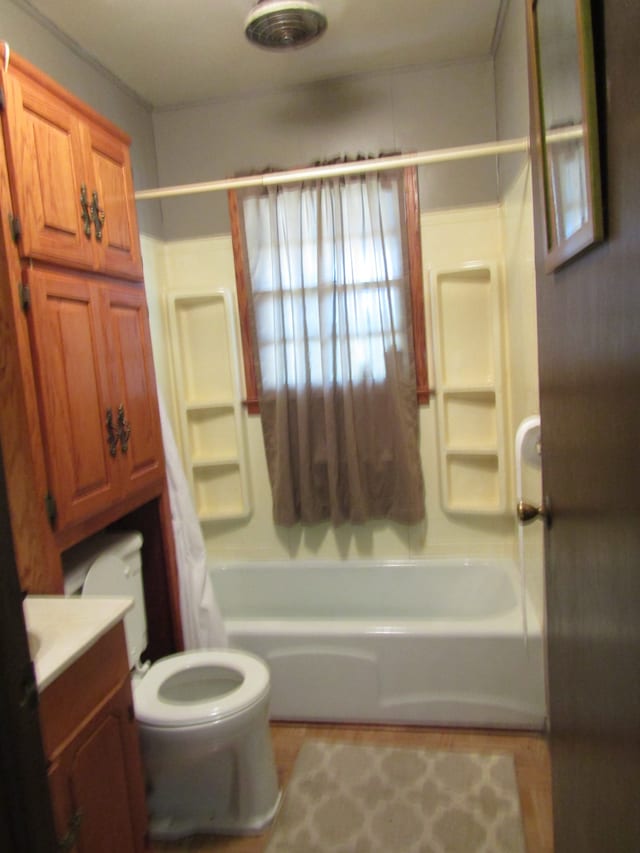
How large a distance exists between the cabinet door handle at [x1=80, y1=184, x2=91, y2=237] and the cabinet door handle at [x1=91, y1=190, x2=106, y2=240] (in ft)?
0.08

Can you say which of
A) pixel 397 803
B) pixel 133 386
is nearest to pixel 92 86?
pixel 133 386

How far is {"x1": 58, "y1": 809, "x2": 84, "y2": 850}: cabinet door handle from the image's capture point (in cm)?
112

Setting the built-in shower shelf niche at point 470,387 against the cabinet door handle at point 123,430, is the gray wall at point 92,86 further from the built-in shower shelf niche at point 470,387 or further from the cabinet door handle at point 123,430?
the built-in shower shelf niche at point 470,387

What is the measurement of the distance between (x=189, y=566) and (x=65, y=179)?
1.28 m

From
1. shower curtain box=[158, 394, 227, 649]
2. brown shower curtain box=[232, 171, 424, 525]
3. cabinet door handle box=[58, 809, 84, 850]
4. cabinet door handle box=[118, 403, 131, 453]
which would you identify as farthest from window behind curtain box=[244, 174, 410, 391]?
cabinet door handle box=[58, 809, 84, 850]

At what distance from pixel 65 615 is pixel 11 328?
26.7 inches

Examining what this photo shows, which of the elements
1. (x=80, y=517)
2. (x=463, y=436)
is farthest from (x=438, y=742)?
(x=80, y=517)

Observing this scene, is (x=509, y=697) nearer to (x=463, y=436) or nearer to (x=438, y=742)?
(x=438, y=742)

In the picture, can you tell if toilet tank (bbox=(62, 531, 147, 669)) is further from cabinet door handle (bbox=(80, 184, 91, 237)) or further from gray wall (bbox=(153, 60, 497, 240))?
gray wall (bbox=(153, 60, 497, 240))

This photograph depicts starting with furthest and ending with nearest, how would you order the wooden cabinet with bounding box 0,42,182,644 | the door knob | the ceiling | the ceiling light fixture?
1. the ceiling
2. the ceiling light fixture
3. the wooden cabinet with bounding box 0,42,182,644
4. the door knob

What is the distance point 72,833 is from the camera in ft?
3.76

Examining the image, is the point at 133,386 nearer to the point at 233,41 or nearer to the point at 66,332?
the point at 66,332

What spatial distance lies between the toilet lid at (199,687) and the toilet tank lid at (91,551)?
1.26 ft

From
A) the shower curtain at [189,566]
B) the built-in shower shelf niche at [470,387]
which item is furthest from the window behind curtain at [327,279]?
the shower curtain at [189,566]
